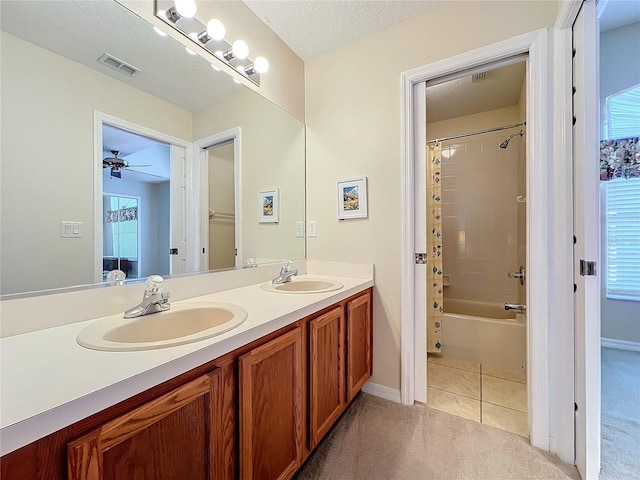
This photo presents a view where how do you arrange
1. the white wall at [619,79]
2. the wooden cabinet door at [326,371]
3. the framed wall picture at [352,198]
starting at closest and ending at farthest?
the wooden cabinet door at [326,371]
the framed wall picture at [352,198]
the white wall at [619,79]

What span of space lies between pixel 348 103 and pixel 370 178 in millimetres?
574

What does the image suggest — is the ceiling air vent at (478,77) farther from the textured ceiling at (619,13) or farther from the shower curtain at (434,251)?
the textured ceiling at (619,13)

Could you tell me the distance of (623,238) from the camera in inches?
87.3

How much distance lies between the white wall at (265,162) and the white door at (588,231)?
1.55 metres

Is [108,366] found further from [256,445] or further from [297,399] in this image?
[297,399]

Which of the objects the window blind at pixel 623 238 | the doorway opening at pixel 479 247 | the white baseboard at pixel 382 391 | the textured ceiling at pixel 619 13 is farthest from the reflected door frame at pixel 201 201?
the window blind at pixel 623 238

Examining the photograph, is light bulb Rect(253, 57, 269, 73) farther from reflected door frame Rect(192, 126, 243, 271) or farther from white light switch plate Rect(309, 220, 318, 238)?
white light switch plate Rect(309, 220, 318, 238)

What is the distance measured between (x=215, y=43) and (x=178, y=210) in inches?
35.9

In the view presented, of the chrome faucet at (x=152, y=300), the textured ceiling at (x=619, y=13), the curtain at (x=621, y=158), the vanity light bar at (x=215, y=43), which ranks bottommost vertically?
the chrome faucet at (x=152, y=300)

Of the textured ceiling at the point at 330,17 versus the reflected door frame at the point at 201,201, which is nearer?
the reflected door frame at the point at 201,201

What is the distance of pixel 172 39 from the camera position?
1260 mm

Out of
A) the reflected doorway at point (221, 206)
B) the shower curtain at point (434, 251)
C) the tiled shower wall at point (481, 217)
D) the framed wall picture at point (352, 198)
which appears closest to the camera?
the reflected doorway at point (221, 206)

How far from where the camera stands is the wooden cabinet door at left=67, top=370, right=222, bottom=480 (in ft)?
1.72

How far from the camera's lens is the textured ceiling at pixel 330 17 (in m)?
1.56
